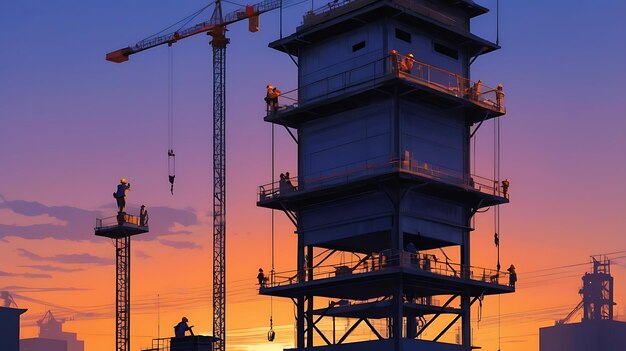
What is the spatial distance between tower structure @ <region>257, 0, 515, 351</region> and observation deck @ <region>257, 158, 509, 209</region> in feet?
0.35

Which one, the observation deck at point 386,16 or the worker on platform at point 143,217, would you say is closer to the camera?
the observation deck at point 386,16

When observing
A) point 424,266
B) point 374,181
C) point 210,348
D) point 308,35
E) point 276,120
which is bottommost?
point 210,348

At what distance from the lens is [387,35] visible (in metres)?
95.6

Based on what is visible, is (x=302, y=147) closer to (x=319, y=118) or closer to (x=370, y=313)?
(x=319, y=118)

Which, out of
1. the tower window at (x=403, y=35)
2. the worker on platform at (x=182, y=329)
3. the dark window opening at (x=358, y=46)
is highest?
the tower window at (x=403, y=35)

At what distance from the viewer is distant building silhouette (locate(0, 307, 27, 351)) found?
125500mm

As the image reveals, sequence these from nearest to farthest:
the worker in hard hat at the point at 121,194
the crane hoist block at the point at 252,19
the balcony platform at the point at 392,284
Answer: the balcony platform at the point at 392,284 → the worker in hard hat at the point at 121,194 → the crane hoist block at the point at 252,19

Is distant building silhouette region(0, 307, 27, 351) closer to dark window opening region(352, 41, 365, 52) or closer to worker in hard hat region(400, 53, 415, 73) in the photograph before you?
dark window opening region(352, 41, 365, 52)

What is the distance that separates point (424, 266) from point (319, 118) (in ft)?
49.0

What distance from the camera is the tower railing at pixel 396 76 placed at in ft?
307

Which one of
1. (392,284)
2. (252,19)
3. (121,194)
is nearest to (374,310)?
(392,284)

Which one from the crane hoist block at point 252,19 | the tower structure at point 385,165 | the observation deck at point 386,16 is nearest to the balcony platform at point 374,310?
the tower structure at point 385,165

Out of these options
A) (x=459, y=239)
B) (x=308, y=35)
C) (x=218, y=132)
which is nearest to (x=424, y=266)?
(x=459, y=239)

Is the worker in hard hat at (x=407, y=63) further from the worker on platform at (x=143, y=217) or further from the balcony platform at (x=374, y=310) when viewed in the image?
the worker on platform at (x=143, y=217)
